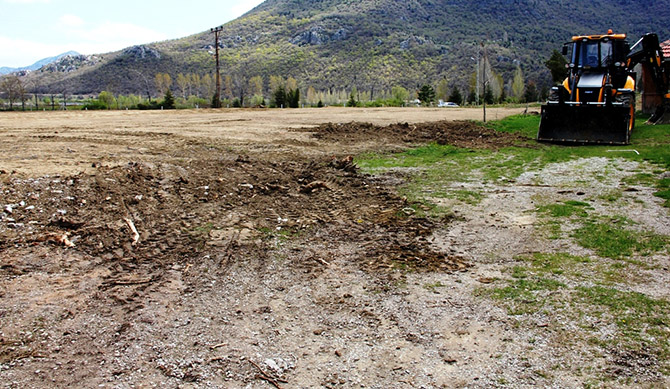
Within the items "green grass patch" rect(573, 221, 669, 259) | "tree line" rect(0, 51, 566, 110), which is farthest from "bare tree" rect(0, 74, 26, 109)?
"green grass patch" rect(573, 221, 669, 259)

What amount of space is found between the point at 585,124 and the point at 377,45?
112367 mm

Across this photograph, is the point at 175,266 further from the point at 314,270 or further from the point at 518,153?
the point at 518,153

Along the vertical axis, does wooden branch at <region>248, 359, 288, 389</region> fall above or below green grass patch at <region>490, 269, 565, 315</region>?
below

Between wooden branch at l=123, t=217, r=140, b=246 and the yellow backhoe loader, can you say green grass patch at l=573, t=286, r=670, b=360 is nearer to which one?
wooden branch at l=123, t=217, r=140, b=246

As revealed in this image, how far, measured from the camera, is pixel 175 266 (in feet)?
19.5

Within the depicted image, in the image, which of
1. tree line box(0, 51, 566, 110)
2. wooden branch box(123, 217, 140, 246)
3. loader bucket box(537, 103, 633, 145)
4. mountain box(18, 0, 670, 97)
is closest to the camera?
wooden branch box(123, 217, 140, 246)

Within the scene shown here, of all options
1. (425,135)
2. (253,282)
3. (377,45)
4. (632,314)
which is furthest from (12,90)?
(377,45)

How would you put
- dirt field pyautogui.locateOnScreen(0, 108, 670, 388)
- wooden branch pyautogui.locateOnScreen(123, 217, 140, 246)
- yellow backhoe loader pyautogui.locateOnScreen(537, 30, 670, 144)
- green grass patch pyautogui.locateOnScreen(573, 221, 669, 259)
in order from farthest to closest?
yellow backhoe loader pyautogui.locateOnScreen(537, 30, 670, 144) → wooden branch pyautogui.locateOnScreen(123, 217, 140, 246) → green grass patch pyautogui.locateOnScreen(573, 221, 669, 259) → dirt field pyautogui.locateOnScreen(0, 108, 670, 388)

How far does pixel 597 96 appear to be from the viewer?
15.9 m

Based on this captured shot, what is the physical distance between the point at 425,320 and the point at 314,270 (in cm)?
167

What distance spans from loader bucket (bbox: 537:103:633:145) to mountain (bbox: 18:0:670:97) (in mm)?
80490

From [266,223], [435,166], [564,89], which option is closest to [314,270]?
[266,223]

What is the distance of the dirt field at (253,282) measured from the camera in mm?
3838

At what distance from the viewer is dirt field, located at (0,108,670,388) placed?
12.6 feet
